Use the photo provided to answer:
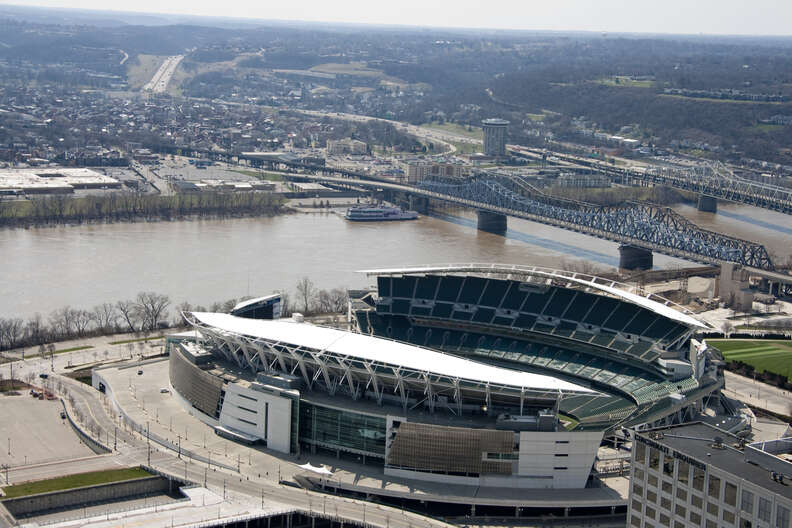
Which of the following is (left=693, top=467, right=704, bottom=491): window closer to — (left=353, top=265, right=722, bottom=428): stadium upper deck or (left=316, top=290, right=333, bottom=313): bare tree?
(left=353, top=265, right=722, bottom=428): stadium upper deck

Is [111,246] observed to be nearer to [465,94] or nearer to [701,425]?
[701,425]

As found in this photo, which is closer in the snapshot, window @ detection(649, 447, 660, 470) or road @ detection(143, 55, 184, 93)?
window @ detection(649, 447, 660, 470)

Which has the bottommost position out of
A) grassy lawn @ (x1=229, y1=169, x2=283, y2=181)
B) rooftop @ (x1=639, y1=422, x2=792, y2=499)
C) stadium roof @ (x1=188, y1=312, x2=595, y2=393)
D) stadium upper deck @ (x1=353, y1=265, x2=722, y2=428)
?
grassy lawn @ (x1=229, y1=169, x2=283, y2=181)

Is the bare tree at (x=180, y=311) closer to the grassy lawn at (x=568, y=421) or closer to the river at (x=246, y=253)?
the river at (x=246, y=253)

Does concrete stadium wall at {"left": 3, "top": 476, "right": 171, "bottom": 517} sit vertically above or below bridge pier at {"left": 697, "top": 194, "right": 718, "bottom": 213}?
above

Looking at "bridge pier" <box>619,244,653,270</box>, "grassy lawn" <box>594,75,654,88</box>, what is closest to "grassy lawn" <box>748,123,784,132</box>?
"grassy lawn" <box>594,75,654,88</box>

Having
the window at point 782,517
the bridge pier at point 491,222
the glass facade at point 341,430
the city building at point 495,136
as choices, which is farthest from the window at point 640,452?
the city building at point 495,136
